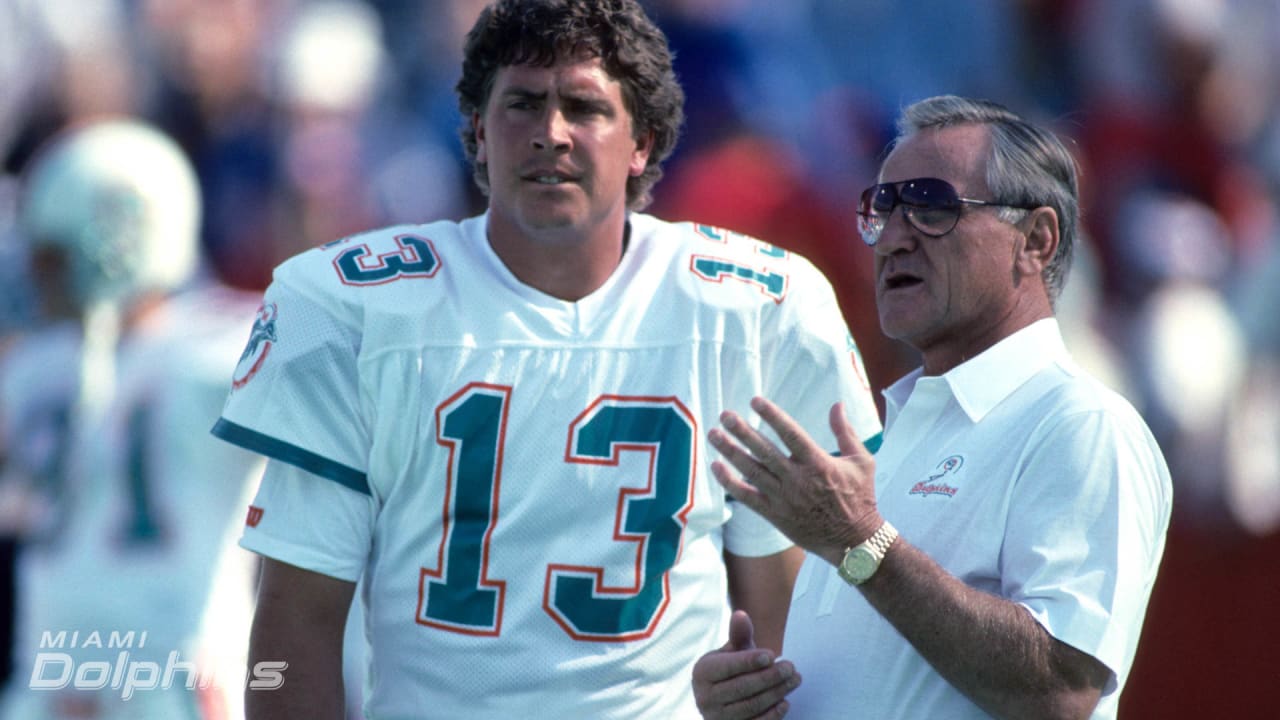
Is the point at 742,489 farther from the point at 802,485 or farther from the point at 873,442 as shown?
the point at 873,442

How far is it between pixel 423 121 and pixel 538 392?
4.77 meters

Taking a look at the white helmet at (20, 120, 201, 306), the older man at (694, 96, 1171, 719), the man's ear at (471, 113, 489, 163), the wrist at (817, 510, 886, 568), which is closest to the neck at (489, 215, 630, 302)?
the man's ear at (471, 113, 489, 163)

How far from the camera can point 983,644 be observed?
7.93 feet

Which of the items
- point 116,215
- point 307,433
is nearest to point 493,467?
point 307,433

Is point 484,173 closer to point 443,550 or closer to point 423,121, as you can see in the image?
point 443,550

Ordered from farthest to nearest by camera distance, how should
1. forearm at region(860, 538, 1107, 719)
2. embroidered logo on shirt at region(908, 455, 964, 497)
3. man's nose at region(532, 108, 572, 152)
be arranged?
man's nose at region(532, 108, 572, 152) < embroidered logo on shirt at region(908, 455, 964, 497) < forearm at region(860, 538, 1107, 719)

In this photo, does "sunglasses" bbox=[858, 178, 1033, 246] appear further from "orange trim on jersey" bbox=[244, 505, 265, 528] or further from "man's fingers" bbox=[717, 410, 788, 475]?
"orange trim on jersey" bbox=[244, 505, 265, 528]

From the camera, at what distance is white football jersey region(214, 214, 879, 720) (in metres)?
3.20

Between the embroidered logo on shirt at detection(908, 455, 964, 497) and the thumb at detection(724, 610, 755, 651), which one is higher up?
the embroidered logo on shirt at detection(908, 455, 964, 497)

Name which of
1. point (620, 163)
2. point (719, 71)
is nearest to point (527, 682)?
point (620, 163)

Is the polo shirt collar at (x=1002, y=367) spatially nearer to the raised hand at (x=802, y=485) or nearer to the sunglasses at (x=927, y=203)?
the sunglasses at (x=927, y=203)

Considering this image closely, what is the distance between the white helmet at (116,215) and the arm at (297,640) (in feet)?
7.61

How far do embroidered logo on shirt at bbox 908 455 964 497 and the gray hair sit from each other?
44cm

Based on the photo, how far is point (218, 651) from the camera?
5062 mm
